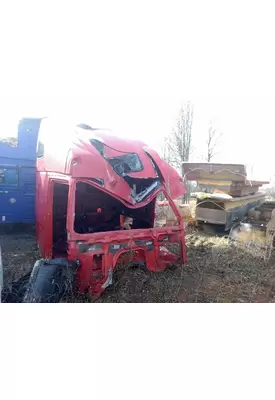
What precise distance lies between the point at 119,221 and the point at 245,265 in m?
1.29

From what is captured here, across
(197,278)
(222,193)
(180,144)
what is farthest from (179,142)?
(197,278)

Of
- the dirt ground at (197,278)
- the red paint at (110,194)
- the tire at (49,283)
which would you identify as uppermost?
the red paint at (110,194)

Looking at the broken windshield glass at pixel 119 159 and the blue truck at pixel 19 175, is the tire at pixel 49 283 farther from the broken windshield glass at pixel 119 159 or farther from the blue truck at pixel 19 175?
the blue truck at pixel 19 175

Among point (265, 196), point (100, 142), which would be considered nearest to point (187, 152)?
point (265, 196)

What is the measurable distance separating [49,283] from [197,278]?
1240mm

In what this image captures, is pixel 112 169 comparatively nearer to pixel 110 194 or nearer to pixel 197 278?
pixel 110 194

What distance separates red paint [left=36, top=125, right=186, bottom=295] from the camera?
1.96m

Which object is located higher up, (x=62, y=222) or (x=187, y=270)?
(x=62, y=222)

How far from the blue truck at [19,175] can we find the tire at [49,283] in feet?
7.07

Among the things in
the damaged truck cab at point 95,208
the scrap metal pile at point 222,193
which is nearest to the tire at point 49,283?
A: the damaged truck cab at point 95,208

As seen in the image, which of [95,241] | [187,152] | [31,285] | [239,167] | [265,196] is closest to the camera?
[31,285]

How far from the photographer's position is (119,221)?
2.88 m

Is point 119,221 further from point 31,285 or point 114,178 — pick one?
point 31,285

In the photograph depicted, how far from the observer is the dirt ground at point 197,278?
206 cm
